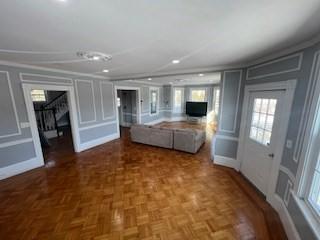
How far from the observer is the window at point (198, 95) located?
26.4ft

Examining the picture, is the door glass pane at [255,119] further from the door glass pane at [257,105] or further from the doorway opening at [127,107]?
the doorway opening at [127,107]

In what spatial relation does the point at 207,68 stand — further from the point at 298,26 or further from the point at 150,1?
the point at 150,1

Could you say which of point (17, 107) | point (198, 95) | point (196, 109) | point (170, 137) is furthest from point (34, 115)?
point (198, 95)

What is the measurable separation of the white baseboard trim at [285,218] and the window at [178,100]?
6.79 meters

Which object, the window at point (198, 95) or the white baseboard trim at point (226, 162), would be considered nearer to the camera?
the white baseboard trim at point (226, 162)

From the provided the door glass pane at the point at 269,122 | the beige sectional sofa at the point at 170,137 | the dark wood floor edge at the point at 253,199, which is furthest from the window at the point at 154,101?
the door glass pane at the point at 269,122

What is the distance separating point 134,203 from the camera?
7.11 feet

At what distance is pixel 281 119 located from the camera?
6.50ft

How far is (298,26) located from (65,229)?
3390mm

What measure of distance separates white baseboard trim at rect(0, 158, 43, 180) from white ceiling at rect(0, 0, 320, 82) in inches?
94.5

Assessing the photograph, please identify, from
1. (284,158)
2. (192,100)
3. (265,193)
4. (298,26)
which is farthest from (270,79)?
(192,100)

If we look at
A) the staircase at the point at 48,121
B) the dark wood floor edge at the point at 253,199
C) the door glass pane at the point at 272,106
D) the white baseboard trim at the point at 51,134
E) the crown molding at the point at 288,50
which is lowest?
the dark wood floor edge at the point at 253,199

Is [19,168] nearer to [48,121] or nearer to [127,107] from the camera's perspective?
[48,121]

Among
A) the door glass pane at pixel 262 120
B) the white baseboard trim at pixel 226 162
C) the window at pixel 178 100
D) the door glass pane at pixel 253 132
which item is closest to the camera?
the door glass pane at pixel 262 120
